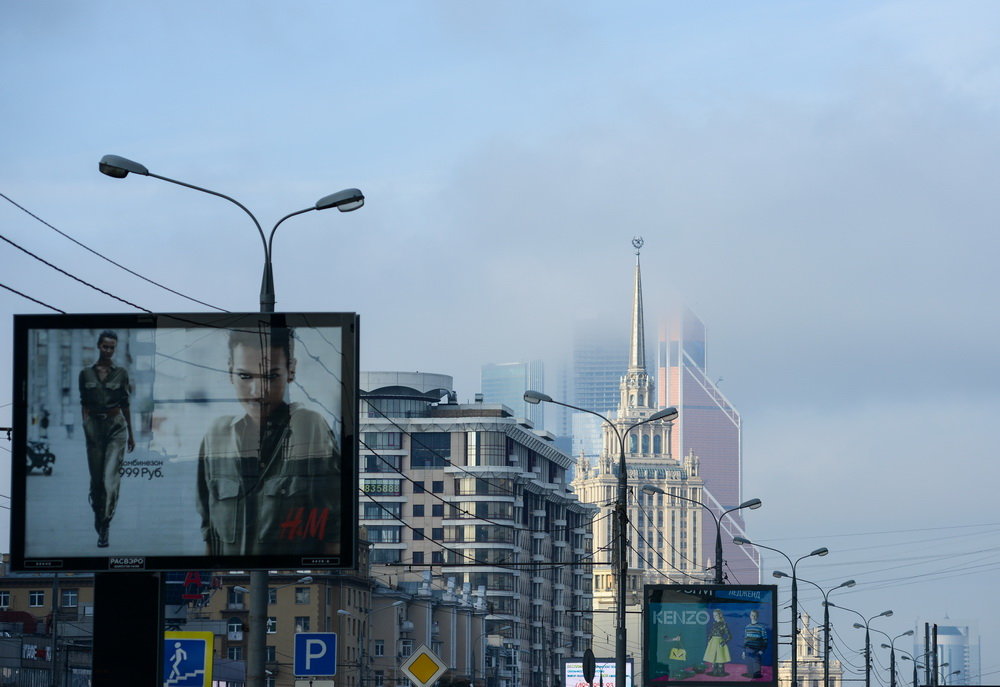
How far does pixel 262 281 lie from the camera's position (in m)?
28.4

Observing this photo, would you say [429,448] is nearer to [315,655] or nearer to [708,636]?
[708,636]

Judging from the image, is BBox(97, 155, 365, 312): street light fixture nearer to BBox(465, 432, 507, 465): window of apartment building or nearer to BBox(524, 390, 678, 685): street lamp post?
BBox(524, 390, 678, 685): street lamp post

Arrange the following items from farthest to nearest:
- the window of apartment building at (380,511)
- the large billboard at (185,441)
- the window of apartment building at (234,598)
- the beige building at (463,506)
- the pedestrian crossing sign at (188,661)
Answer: the window of apartment building at (380,511)
the beige building at (463,506)
the window of apartment building at (234,598)
the pedestrian crossing sign at (188,661)
the large billboard at (185,441)

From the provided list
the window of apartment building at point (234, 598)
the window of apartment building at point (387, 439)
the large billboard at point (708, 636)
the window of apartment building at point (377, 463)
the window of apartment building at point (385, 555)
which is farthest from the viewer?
the window of apartment building at point (387, 439)

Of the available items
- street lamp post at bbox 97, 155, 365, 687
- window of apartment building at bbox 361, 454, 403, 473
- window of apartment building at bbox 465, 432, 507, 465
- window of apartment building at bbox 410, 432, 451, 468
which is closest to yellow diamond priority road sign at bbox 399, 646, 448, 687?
street lamp post at bbox 97, 155, 365, 687

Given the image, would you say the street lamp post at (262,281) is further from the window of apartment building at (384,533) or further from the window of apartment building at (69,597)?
the window of apartment building at (384,533)

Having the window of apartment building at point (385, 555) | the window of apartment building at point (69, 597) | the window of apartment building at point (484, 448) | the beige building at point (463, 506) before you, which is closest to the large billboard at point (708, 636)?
the window of apartment building at point (69, 597)

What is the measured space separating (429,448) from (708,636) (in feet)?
441

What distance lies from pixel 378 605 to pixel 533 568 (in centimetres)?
4618

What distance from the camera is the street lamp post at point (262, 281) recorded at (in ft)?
89.6

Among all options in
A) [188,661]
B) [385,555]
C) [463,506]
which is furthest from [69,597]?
[188,661]

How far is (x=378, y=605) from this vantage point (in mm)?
148000

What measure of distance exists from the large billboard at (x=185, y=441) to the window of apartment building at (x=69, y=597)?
362 ft

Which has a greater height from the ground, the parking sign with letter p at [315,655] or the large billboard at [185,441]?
the large billboard at [185,441]
